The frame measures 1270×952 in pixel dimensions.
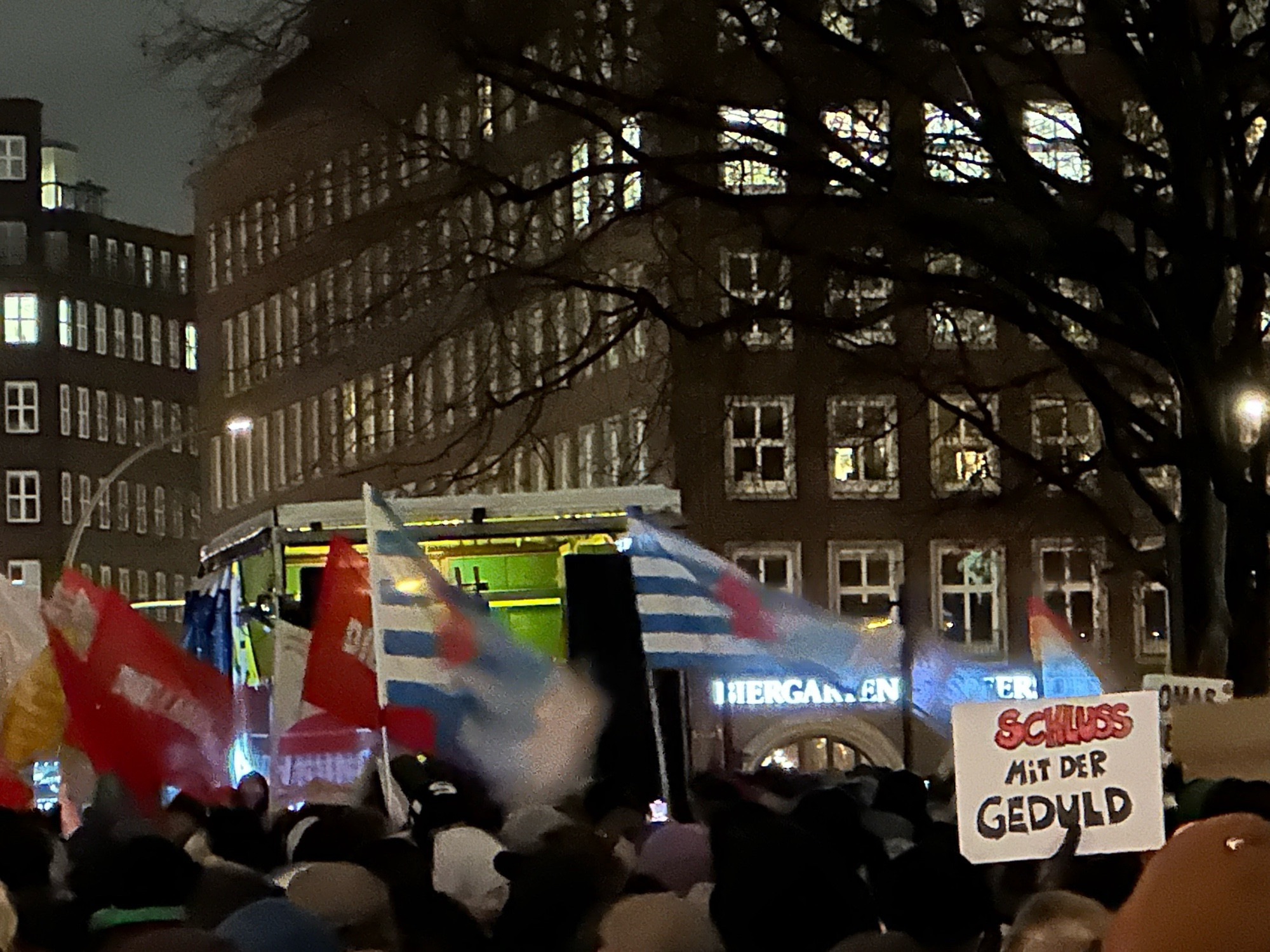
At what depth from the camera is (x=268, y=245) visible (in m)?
19.3

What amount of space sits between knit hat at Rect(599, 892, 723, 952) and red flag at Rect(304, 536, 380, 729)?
650 centimetres

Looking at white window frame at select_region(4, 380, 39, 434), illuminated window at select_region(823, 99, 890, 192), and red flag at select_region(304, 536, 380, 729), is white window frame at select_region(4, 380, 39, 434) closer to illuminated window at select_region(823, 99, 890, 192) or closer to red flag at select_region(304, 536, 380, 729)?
illuminated window at select_region(823, 99, 890, 192)

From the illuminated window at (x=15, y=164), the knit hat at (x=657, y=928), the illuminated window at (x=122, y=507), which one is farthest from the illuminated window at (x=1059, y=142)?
the illuminated window at (x=15, y=164)

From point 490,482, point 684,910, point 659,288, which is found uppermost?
point 659,288

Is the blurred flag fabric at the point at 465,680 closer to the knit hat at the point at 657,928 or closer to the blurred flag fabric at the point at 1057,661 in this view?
the blurred flag fabric at the point at 1057,661

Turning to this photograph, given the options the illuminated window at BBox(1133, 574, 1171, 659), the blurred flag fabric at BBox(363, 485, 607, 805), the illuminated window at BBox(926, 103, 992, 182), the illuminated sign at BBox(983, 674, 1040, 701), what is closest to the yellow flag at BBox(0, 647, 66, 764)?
the blurred flag fabric at BBox(363, 485, 607, 805)

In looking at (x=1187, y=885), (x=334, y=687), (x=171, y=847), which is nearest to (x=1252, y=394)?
(x=334, y=687)

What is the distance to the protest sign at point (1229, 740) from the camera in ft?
39.5

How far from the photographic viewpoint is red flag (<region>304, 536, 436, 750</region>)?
558 inches

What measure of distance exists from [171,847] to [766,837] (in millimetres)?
2598

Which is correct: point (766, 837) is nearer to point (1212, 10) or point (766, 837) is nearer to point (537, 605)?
point (537, 605)

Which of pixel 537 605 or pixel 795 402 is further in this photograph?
pixel 795 402

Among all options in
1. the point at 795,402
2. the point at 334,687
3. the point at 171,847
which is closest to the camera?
the point at 171,847

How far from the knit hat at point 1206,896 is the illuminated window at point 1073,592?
46378 mm
